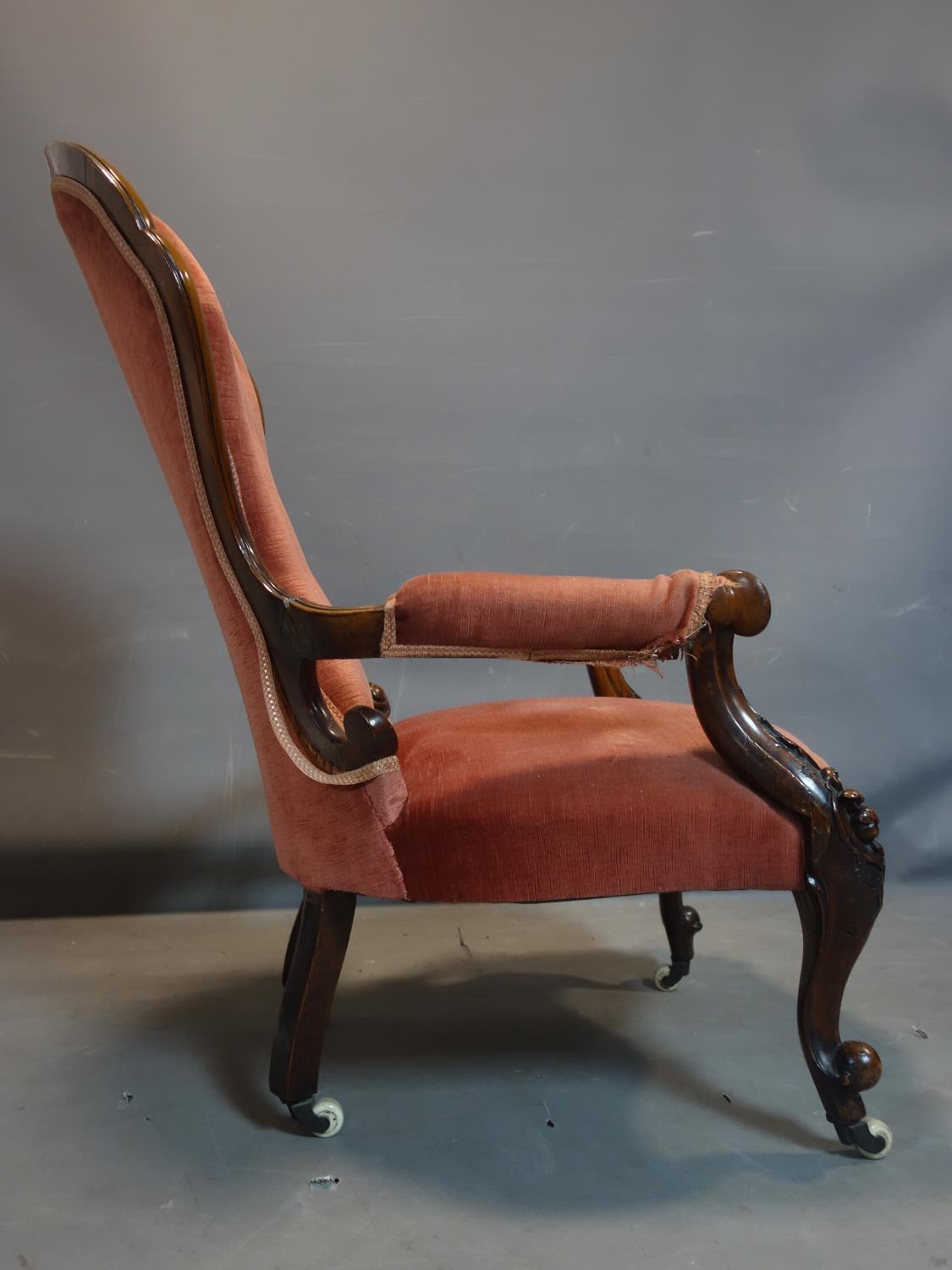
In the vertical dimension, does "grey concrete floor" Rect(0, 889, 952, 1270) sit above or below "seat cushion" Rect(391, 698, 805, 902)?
below

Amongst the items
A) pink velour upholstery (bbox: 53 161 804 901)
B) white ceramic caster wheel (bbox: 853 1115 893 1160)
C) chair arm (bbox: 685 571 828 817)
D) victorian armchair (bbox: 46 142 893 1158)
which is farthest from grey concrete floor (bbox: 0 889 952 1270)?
chair arm (bbox: 685 571 828 817)

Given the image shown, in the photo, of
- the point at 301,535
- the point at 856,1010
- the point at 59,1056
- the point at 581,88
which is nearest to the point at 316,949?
the point at 59,1056

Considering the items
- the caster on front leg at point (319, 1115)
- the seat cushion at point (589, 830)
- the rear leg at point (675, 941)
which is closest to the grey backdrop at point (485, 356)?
the rear leg at point (675, 941)

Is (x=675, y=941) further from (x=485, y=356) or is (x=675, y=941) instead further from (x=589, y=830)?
(x=485, y=356)

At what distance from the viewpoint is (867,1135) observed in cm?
120

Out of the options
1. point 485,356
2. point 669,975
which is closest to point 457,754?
point 669,975

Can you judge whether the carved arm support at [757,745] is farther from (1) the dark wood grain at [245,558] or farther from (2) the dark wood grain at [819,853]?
(1) the dark wood grain at [245,558]

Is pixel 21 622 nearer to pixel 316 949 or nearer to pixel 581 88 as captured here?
pixel 316 949

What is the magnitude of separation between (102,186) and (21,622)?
1281 millimetres

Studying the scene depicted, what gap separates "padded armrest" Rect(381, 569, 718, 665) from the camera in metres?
1.04

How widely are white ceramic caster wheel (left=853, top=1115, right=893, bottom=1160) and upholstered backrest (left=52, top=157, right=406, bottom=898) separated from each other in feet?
2.10

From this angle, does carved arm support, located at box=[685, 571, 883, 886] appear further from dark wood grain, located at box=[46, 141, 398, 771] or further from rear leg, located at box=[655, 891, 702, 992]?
rear leg, located at box=[655, 891, 702, 992]

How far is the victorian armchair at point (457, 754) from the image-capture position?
1.08 meters

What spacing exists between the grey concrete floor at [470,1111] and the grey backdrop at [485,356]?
51 centimetres
